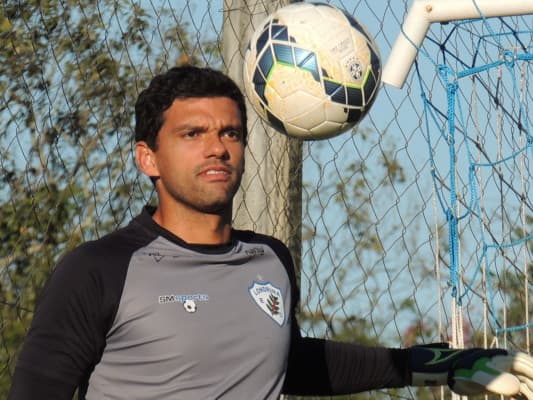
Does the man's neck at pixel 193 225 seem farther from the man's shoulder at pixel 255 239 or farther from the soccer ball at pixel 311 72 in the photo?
the soccer ball at pixel 311 72

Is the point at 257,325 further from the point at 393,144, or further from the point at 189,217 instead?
the point at 393,144

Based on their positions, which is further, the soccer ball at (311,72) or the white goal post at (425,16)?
the white goal post at (425,16)

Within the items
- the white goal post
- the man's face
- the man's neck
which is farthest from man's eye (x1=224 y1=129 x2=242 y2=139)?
the white goal post

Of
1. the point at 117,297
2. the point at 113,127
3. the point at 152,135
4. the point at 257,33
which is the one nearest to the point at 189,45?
the point at 113,127

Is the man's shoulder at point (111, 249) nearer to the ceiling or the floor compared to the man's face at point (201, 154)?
nearer to the floor

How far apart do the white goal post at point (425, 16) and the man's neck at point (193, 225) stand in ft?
3.99

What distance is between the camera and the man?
2793 millimetres

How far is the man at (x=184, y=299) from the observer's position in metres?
2.79

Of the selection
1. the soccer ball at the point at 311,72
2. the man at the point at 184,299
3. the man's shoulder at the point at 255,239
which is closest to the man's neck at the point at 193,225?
the man at the point at 184,299

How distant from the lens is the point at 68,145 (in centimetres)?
536

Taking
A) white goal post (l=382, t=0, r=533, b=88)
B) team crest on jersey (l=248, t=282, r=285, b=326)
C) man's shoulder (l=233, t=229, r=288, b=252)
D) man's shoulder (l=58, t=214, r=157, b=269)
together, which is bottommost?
team crest on jersey (l=248, t=282, r=285, b=326)

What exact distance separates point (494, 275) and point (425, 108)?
109 centimetres

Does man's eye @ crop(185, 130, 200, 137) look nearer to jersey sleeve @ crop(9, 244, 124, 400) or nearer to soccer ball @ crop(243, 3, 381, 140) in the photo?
jersey sleeve @ crop(9, 244, 124, 400)

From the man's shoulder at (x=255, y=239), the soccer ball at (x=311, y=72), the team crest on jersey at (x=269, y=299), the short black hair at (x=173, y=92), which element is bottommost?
the team crest on jersey at (x=269, y=299)
